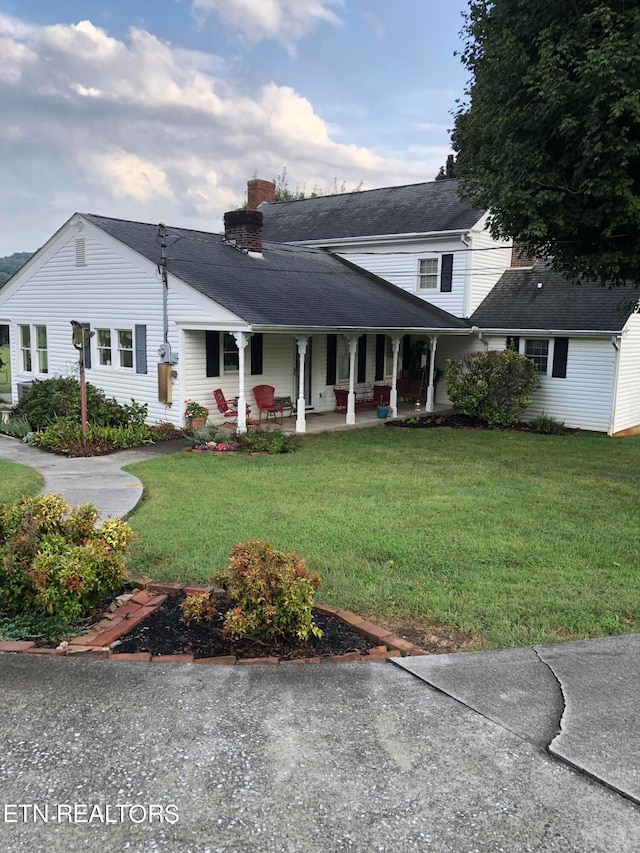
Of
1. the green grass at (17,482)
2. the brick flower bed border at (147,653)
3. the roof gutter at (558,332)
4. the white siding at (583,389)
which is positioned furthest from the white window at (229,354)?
the brick flower bed border at (147,653)

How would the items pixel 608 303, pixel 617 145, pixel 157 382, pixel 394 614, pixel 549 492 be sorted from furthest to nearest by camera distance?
1. pixel 608 303
2. pixel 157 382
3. pixel 549 492
4. pixel 617 145
5. pixel 394 614

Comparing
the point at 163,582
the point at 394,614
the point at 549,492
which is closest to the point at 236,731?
the point at 394,614

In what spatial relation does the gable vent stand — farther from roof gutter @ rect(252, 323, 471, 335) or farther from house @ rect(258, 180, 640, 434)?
house @ rect(258, 180, 640, 434)

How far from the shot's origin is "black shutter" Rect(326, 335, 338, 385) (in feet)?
58.7

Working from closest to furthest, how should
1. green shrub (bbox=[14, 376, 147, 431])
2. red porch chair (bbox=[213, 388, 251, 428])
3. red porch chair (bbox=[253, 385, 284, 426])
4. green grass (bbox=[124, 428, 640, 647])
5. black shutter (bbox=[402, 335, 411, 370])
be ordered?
green grass (bbox=[124, 428, 640, 647]) → green shrub (bbox=[14, 376, 147, 431]) → red porch chair (bbox=[213, 388, 251, 428]) → red porch chair (bbox=[253, 385, 284, 426]) → black shutter (bbox=[402, 335, 411, 370])

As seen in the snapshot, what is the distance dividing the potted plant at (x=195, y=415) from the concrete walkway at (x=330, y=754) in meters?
10.1

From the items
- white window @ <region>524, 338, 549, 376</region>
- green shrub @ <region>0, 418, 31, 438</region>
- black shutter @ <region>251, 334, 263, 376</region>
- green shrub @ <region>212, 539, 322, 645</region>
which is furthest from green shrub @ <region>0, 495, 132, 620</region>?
white window @ <region>524, 338, 549, 376</region>

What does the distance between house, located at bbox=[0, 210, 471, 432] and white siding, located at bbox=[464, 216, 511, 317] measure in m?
1.04

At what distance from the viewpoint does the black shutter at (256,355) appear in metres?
15.5

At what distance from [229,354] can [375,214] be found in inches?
397

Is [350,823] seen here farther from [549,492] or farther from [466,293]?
[466,293]

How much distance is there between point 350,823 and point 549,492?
732cm

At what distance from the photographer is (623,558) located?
20.4 ft

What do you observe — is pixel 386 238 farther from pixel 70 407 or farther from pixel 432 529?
pixel 432 529
